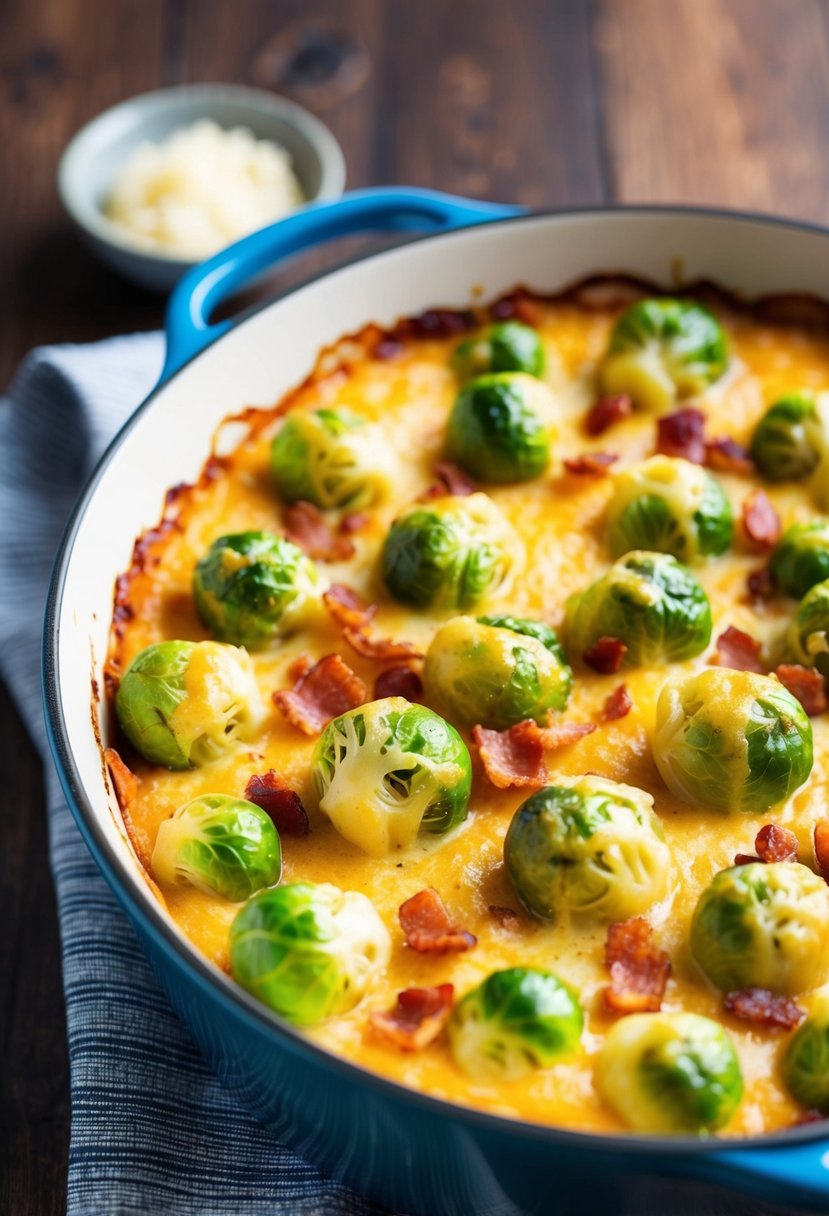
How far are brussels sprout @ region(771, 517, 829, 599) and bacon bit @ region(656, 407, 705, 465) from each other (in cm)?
54

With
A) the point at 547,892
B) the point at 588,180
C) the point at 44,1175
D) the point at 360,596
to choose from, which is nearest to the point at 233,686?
the point at 360,596

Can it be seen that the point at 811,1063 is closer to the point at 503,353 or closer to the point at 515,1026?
the point at 515,1026

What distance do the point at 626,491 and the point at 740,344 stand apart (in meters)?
1.21

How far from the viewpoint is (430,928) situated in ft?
12.5

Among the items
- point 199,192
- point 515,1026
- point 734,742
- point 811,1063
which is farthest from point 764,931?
point 199,192

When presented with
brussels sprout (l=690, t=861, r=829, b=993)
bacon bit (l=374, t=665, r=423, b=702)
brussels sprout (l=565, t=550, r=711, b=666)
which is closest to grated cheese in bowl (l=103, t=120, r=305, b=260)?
bacon bit (l=374, t=665, r=423, b=702)

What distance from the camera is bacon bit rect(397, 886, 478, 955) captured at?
376 centimetres

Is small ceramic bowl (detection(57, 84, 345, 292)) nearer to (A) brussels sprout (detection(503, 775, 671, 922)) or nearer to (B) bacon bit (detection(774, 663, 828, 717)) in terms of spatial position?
(B) bacon bit (detection(774, 663, 828, 717))

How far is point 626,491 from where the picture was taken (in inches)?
192

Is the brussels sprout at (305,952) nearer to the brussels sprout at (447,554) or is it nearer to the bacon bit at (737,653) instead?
the brussels sprout at (447,554)

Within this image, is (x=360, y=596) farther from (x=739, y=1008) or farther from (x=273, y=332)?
(x=739, y=1008)

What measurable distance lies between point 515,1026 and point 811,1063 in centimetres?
75

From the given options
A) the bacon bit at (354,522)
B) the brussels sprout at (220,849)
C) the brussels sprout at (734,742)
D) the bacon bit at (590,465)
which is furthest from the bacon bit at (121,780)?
the bacon bit at (590,465)

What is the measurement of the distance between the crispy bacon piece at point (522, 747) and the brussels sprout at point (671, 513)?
35.3 inches
